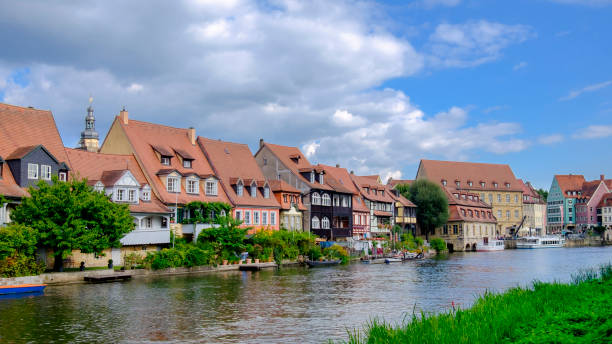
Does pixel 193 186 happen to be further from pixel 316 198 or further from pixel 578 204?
pixel 578 204

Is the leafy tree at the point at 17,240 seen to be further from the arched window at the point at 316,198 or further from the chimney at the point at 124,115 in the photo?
the arched window at the point at 316,198

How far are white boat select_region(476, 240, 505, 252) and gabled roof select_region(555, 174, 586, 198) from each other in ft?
217

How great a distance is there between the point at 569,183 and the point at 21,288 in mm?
159230

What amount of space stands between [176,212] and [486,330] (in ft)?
137

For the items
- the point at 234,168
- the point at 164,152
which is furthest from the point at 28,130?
the point at 234,168

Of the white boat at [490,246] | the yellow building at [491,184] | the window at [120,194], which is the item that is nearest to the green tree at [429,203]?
the white boat at [490,246]

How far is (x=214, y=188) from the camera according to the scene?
59.2m

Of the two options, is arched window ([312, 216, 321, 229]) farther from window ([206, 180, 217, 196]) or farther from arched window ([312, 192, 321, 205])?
window ([206, 180, 217, 196])

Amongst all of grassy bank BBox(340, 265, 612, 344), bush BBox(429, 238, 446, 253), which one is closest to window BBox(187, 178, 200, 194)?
grassy bank BBox(340, 265, 612, 344)

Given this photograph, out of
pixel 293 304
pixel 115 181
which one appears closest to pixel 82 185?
pixel 115 181

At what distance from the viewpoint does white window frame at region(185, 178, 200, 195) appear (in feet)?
185

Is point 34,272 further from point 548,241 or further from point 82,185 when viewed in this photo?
point 548,241

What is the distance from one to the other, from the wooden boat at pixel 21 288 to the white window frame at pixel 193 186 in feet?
74.4

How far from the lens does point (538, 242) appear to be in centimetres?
11700
